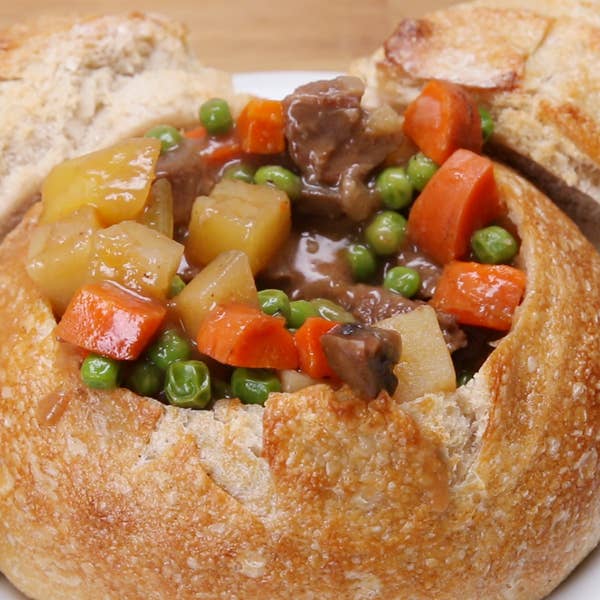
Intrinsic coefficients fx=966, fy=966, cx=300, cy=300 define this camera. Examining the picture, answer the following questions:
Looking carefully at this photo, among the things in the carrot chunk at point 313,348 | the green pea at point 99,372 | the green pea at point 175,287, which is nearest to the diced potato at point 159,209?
the green pea at point 175,287

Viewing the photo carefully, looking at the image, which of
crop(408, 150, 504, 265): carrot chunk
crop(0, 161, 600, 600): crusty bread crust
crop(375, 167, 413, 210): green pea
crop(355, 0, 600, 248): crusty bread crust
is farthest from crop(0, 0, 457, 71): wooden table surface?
crop(0, 161, 600, 600): crusty bread crust

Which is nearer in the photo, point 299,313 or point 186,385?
point 186,385

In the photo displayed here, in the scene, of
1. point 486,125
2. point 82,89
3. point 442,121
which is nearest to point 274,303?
point 442,121

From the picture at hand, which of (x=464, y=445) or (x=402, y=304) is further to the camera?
(x=402, y=304)

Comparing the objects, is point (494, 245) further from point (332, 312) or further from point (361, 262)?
point (332, 312)

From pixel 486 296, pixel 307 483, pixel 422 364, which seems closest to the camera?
pixel 307 483

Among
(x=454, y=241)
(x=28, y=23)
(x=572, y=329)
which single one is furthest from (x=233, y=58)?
(x=572, y=329)

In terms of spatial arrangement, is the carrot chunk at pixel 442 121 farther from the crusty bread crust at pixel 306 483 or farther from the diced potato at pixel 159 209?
the diced potato at pixel 159 209

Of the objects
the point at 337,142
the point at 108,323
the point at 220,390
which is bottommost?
the point at 220,390

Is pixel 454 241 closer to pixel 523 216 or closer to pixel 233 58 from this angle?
pixel 523 216
